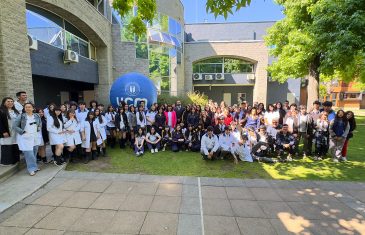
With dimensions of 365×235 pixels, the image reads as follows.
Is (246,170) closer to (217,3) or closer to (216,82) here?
(217,3)

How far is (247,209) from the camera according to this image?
412 cm

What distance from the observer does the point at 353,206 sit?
14.0 ft

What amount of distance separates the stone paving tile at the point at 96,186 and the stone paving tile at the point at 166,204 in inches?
51.4

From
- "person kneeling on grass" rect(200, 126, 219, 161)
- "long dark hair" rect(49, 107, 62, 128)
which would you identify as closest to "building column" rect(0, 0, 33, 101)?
"long dark hair" rect(49, 107, 62, 128)

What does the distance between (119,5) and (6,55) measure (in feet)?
15.8

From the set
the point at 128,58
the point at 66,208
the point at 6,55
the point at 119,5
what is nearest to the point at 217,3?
the point at 119,5

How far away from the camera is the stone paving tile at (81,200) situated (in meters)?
4.15

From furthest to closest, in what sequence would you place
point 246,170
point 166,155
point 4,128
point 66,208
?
1. point 166,155
2. point 246,170
3. point 4,128
4. point 66,208

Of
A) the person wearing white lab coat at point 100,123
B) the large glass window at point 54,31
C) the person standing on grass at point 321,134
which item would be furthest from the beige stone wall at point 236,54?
the person wearing white lab coat at point 100,123

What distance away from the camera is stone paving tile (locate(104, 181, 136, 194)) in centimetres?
475

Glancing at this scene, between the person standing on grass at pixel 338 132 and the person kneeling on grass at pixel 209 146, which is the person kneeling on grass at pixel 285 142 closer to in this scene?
the person standing on grass at pixel 338 132

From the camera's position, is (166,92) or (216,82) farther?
(216,82)

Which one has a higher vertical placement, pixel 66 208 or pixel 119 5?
pixel 119 5

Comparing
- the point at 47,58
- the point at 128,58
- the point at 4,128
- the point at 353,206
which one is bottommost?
the point at 353,206
